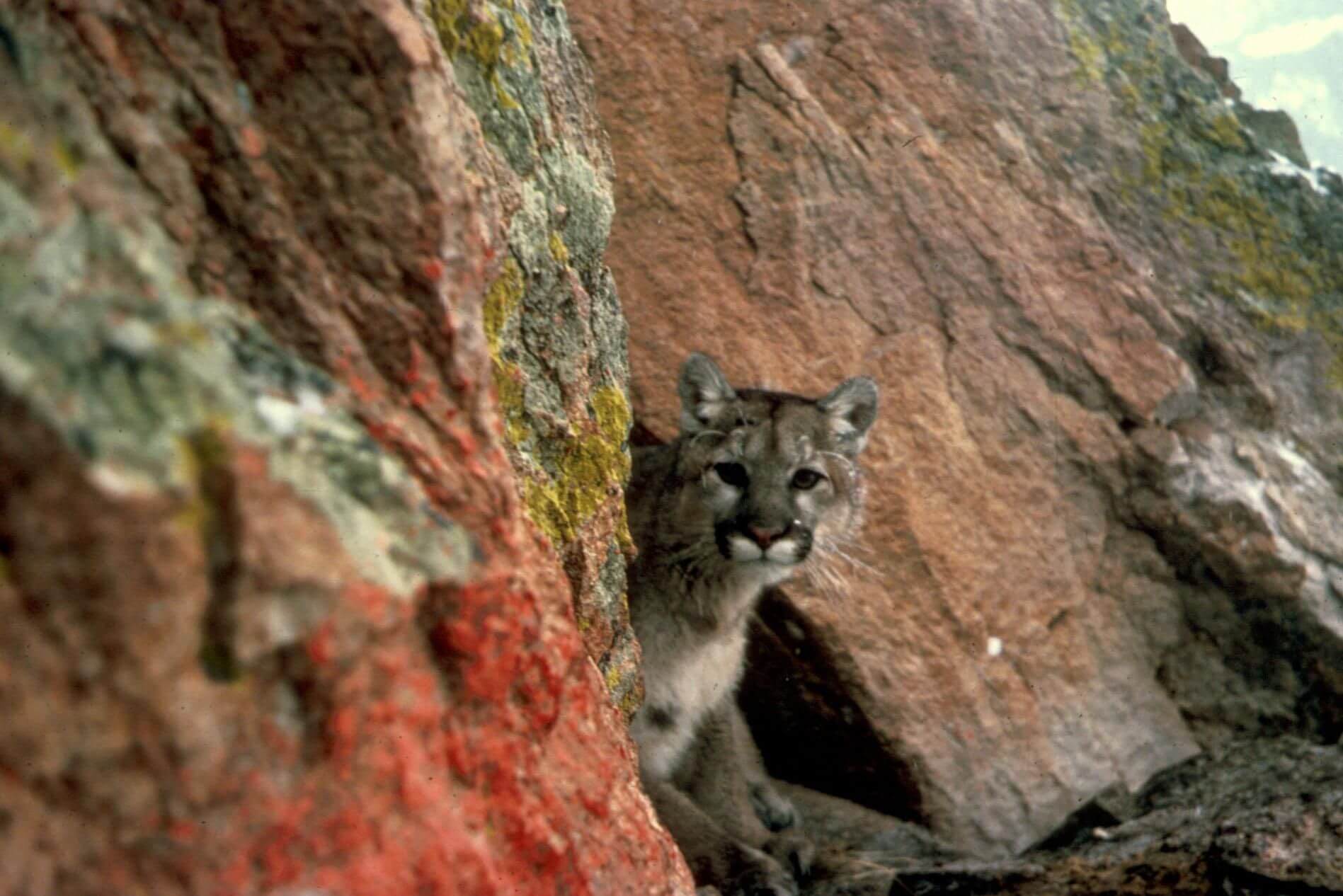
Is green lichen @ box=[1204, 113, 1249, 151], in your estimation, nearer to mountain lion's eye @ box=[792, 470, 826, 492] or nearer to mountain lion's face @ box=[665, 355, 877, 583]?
mountain lion's face @ box=[665, 355, 877, 583]

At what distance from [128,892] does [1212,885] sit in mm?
3624

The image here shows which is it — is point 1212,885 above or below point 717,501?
above

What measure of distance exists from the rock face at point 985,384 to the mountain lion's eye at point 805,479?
660mm

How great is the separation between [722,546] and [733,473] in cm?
Result: 47

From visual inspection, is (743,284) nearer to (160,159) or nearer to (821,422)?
(821,422)

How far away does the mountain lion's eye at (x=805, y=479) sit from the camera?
6285 millimetres

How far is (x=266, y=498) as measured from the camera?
1.88m

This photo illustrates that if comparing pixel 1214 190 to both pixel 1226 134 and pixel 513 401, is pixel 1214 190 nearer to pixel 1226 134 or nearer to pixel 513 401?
pixel 1226 134

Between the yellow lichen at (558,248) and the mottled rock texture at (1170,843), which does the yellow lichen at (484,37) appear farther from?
the mottled rock texture at (1170,843)

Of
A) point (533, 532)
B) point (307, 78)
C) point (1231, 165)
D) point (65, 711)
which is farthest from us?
point (1231, 165)

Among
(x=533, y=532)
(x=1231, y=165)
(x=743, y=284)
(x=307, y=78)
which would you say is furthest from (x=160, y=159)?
(x=1231, y=165)

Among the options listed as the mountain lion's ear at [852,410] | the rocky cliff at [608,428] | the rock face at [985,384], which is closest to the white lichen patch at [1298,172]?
the rocky cliff at [608,428]

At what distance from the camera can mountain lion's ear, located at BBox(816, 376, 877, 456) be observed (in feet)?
21.1

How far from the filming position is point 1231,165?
26.0ft
